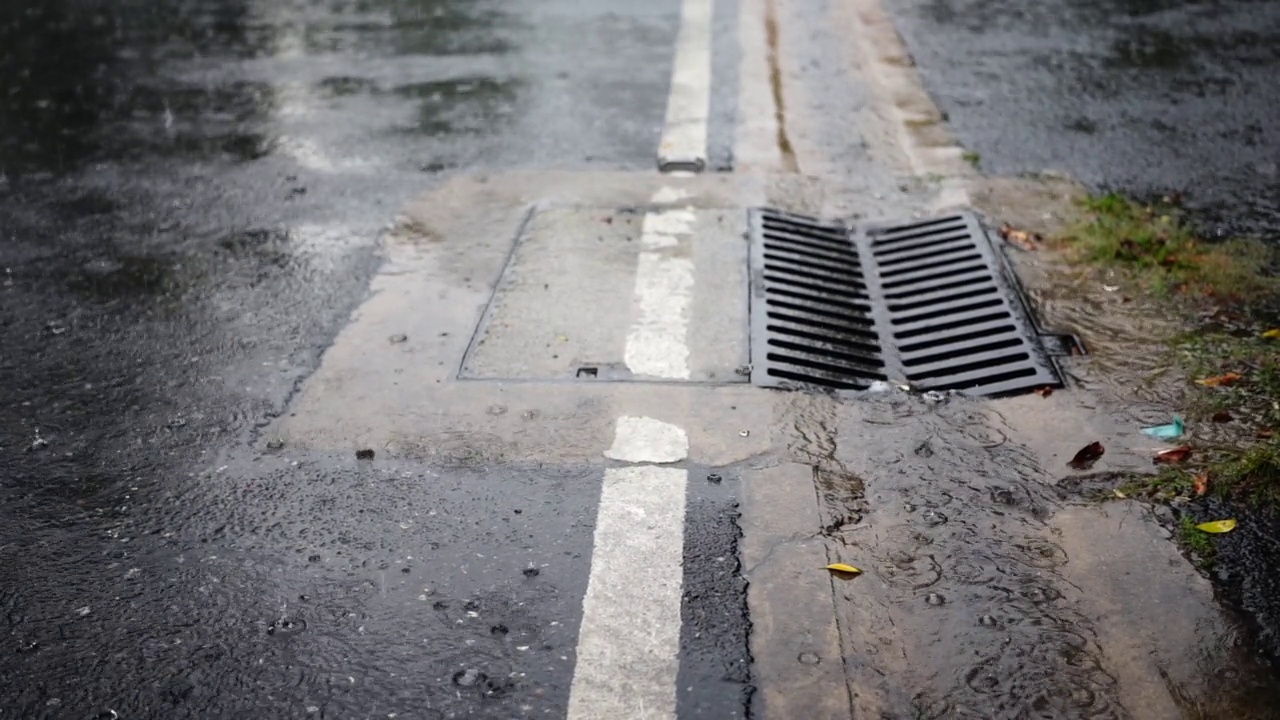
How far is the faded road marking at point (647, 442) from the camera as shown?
3.82 m

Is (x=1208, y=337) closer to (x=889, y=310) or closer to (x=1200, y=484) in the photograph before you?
(x=1200, y=484)

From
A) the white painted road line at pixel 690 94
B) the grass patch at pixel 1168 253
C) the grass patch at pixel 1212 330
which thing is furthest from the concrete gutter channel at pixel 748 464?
the grass patch at pixel 1168 253

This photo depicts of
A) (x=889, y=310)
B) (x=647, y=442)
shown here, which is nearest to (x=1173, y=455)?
(x=889, y=310)

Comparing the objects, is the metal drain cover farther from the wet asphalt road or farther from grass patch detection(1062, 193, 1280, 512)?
the wet asphalt road

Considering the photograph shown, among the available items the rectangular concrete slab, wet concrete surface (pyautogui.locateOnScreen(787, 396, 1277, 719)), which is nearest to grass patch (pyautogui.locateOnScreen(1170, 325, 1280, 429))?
wet concrete surface (pyautogui.locateOnScreen(787, 396, 1277, 719))

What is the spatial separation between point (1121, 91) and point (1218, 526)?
→ 4.67 m

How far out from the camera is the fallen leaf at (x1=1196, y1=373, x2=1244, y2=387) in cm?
414

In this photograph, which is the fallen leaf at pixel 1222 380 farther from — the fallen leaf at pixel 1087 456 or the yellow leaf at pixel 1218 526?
the yellow leaf at pixel 1218 526

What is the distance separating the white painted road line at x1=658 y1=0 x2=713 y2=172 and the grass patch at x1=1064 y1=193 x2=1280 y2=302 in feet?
6.71

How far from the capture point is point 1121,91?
735cm

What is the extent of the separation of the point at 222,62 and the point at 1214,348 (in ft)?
22.5

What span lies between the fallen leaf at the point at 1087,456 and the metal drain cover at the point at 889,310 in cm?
50

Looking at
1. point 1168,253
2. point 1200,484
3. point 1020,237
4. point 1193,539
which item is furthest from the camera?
point 1020,237

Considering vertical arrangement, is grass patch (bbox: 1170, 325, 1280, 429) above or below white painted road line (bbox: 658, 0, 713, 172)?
below
